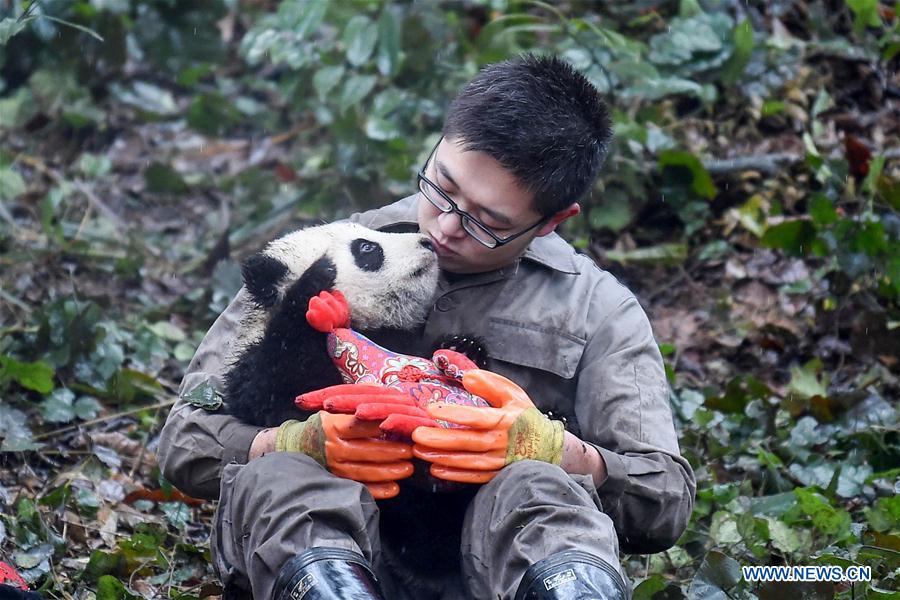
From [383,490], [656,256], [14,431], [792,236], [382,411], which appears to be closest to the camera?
[382,411]

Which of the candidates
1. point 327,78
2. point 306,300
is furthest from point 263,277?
point 327,78

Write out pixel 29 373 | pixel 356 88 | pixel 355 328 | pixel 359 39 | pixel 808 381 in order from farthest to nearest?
1. pixel 356 88
2. pixel 359 39
3. pixel 808 381
4. pixel 29 373
5. pixel 355 328

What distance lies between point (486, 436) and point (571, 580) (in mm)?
441

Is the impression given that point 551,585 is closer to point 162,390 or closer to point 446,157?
point 446,157

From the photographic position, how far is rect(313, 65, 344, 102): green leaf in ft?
20.7

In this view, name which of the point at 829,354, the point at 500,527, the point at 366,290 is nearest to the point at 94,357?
the point at 366,290

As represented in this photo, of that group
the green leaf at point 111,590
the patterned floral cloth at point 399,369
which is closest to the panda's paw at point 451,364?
the patterned floral cloth at point 399,369

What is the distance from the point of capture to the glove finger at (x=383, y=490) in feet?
9.60

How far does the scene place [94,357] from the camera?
4.81m

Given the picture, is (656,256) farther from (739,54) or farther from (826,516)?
(826,516)

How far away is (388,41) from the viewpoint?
20.2ft

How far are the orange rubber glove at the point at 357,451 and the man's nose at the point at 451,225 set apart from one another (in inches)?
26.5

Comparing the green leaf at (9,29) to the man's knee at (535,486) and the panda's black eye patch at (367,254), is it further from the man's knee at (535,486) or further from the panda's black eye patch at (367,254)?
the man's knee at (535,486)

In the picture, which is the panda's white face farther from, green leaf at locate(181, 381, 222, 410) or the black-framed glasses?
green leaf at locate(181, 381, 222, 410)
